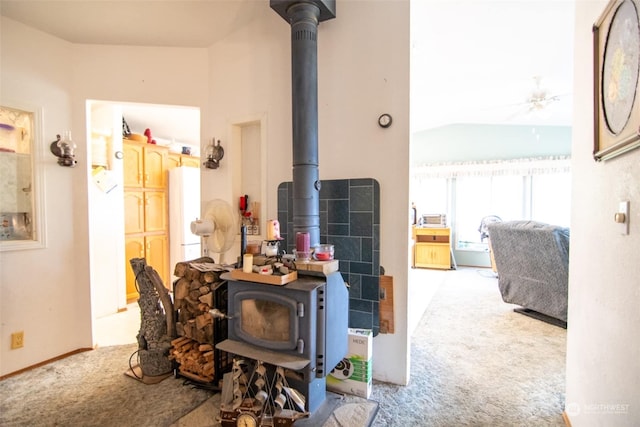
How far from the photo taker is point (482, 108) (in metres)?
4.89

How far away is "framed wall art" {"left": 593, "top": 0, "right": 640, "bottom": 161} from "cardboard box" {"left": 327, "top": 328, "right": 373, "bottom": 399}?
156 centimetres

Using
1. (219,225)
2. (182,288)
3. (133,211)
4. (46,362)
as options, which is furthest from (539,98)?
(46,362)

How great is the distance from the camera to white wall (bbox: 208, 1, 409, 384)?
6.63 ft

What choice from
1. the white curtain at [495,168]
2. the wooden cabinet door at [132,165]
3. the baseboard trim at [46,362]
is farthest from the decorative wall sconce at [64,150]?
the white curtain at [495,168]

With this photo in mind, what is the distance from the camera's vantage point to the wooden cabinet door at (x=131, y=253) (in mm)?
3629

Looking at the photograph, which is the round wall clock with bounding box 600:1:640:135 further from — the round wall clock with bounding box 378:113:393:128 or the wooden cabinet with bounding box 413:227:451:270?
the wooden cabinet with bounding box 413:227:451:270

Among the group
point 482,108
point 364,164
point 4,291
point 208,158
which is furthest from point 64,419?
point 482,108

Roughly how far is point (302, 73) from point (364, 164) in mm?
727

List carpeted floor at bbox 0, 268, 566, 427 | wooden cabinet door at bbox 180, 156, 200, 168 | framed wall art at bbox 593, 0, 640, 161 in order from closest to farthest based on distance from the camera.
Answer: framed wall art at bbox 593, 0, 640, 161 < carpeted floor at bbox 0, 268, 566, 427 < wooden cabinet door at bbox 180, 156, 200, 168

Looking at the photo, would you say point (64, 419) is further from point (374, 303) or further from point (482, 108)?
point (482, 108)

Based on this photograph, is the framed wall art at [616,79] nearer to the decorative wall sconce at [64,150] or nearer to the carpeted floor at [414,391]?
the carpeted floor at [414,391]

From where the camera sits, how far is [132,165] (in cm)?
372

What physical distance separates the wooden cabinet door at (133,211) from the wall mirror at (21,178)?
129cm

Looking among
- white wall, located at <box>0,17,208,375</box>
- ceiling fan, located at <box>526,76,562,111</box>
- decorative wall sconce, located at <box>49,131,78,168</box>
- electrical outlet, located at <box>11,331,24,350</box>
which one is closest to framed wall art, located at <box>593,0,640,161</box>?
white wall, located at <box>0,17,208,375</box>
